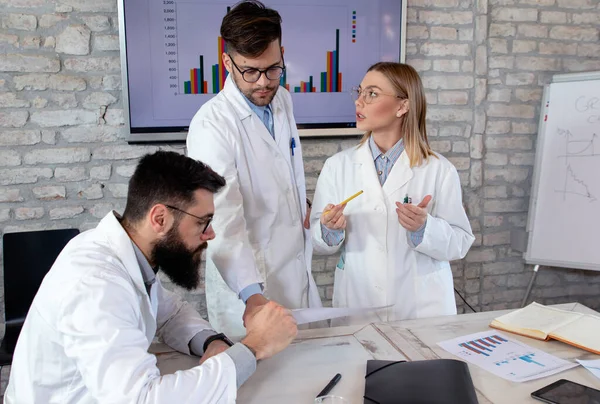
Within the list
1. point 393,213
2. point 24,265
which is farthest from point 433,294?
point 24,265

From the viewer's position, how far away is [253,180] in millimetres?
1959

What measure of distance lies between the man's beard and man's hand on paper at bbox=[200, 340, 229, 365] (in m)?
0.18

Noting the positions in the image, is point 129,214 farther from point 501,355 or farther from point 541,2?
point 541,2

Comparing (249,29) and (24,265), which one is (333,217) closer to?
(249,29)

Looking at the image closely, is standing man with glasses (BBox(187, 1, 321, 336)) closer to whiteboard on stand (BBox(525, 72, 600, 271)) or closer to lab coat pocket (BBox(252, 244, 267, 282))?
lab coat pocket (BBox(252, 244, 267, 282))

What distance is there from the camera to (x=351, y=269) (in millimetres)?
2061

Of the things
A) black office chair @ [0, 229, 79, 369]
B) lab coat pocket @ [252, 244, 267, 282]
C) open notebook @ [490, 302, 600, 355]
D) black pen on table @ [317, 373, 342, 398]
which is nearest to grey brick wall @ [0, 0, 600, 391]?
black office chair @ [0, 229, 79, 369]

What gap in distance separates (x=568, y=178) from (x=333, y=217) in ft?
6.70

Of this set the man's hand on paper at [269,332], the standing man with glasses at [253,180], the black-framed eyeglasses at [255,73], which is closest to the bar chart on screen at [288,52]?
the standing man with glasses at [253,180]

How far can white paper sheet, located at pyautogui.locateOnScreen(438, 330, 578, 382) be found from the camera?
136cm

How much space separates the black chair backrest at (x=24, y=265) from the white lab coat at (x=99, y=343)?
1.47 metres

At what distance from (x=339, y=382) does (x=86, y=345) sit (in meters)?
0.60

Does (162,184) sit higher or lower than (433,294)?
higher

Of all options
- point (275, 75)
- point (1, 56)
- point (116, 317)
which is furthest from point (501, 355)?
point (1, 56)
